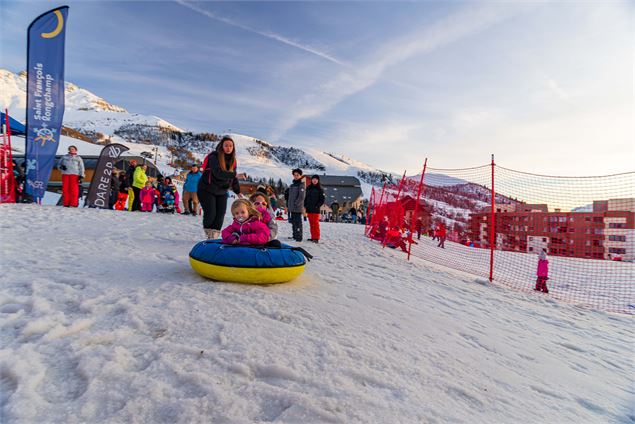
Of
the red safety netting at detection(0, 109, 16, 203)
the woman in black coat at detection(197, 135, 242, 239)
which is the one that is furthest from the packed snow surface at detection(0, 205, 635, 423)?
the red safety netting at detection(0, 109, 16, 203)

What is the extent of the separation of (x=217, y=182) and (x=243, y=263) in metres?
2.11

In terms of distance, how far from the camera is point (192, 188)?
10734mm

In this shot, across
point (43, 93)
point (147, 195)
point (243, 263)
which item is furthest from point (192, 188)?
point (243, 263)

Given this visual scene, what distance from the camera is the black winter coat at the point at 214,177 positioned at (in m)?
4.74

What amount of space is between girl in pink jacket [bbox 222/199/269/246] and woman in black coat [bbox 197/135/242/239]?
1203 mm

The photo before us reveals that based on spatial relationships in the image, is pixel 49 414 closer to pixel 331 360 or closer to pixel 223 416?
pixel 223 416

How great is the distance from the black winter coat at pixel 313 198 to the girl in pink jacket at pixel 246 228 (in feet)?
12.7

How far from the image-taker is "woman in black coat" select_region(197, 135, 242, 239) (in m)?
4.75

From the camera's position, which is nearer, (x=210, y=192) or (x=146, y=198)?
(x=210, y=192)

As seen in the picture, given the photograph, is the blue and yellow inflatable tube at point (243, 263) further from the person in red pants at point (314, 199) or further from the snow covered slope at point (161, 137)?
the snow covered slope at point (161, 137)

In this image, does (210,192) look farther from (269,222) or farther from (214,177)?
(269,222)

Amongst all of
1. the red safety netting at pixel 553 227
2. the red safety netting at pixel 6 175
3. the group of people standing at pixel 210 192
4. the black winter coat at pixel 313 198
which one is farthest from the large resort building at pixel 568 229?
the red safety netting at pixel 6 175

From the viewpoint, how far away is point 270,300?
9.68ft

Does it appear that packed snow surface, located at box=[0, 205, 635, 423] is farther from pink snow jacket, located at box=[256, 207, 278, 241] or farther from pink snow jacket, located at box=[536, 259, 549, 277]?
pink snow jacket, located at box=[536, 259, 549, 277]
